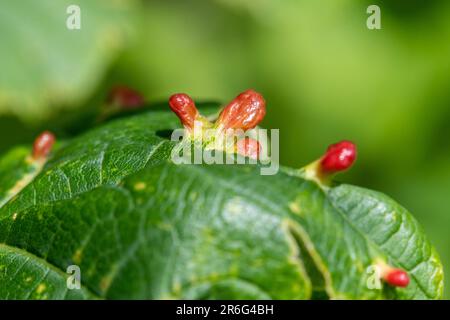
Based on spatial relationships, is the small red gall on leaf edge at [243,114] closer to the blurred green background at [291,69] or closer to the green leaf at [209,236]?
the green leaf at [209,236]

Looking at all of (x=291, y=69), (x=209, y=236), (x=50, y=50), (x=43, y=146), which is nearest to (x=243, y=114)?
(x=209, y=236)

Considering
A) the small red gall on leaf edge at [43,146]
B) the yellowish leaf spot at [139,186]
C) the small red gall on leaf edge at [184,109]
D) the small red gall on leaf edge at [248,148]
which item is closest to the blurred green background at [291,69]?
the small red gall on leaf edge at [43,146]

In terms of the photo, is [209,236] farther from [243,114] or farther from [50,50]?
[50,50]

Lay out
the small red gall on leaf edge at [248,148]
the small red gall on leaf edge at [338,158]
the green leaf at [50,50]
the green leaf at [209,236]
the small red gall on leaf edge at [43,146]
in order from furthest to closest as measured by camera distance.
→ the green leaf at [50,50]
the small red gall on leaf edge at [43,146]
the small red gall on leaf edge at [248,148]
the small red gall on leaf edge at [338,158]
the green leaf at [209,236]

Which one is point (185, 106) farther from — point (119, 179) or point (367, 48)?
point (367, 48)

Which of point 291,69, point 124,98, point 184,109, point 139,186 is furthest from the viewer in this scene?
point 291,69

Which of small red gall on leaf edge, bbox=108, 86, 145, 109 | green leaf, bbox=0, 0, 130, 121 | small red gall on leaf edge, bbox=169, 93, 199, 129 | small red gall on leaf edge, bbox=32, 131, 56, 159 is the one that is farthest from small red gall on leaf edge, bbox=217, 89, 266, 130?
green leaf, bbox=0, 0, 130, 121

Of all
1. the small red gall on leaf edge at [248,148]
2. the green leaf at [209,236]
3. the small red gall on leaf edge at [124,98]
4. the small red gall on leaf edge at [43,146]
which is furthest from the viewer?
the small red gall on leaf edge at [124,98]
